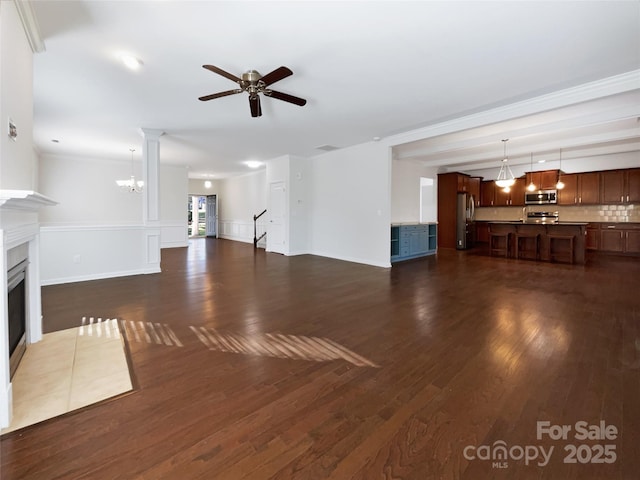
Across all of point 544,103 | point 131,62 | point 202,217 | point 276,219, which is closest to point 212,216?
point 202,217

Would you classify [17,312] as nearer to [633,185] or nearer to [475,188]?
[475,188]

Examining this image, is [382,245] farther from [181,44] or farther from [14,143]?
[14,143]

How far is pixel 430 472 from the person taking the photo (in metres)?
1.34

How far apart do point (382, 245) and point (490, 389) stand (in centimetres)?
473

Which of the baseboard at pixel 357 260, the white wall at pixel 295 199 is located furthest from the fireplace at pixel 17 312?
the white wall at pixel 295 199

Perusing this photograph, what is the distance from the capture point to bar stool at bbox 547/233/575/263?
23.1 ft

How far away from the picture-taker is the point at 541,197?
9.18 meters

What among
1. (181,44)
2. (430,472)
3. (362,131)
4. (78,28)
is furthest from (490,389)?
(362,131)

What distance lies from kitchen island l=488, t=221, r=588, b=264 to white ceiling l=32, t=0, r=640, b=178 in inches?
90.2

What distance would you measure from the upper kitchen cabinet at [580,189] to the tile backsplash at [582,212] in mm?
322

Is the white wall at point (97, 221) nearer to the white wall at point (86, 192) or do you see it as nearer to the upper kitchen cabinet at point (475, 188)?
the white wall at point (86, 192)

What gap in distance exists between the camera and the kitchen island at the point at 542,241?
23.0 ft

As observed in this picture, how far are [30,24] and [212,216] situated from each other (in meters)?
11.2

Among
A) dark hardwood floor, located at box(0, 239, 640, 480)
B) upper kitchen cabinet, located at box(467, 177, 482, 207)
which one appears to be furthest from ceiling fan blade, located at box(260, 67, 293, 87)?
upper kitchen cabinet, located at box(467, 177, 482, 207)
